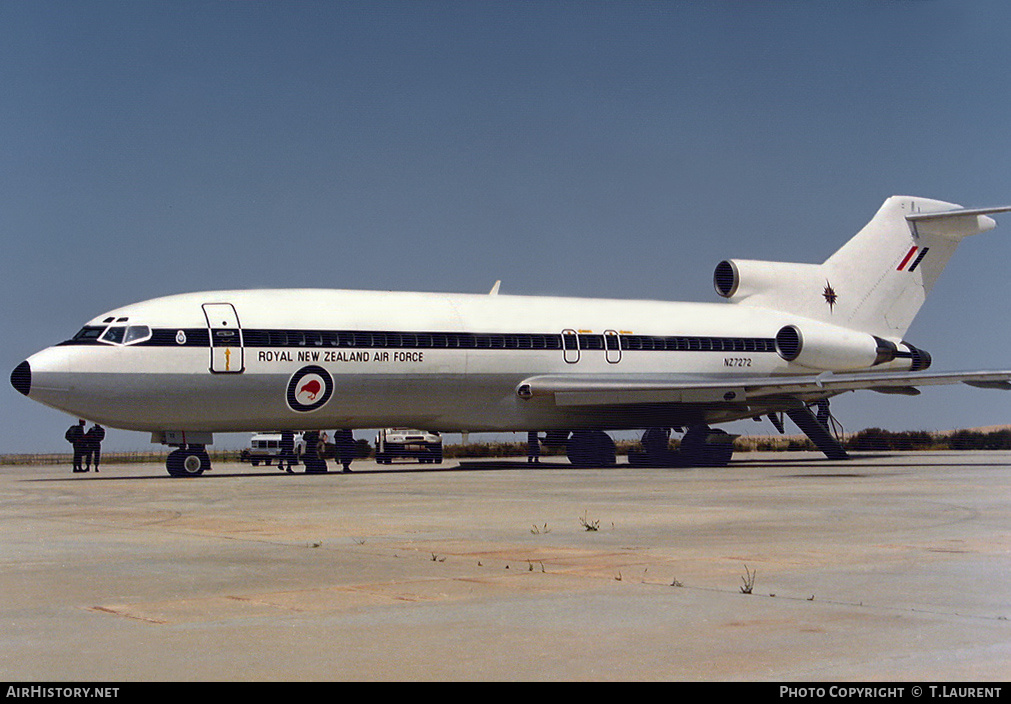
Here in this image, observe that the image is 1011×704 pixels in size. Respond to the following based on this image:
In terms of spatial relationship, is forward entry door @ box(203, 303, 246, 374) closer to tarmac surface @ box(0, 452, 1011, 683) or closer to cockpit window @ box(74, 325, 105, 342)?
cockpit window @ box(74, 325, 105, 342)

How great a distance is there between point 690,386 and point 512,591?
26513 mm

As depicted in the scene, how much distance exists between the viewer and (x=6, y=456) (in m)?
73.0

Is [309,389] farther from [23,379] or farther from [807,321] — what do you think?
[807,321]

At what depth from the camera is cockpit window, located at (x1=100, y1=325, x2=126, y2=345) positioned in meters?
28.0

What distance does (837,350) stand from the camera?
129 feet

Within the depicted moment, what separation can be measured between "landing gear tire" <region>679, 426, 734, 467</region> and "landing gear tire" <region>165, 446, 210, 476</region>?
16.1 metres

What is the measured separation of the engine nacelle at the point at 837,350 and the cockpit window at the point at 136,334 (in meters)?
21.1

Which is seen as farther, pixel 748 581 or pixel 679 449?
pixel 679 449

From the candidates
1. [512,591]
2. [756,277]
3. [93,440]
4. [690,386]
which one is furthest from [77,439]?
[512,591]

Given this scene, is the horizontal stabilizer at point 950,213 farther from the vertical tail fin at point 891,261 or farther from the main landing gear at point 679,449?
the main landing gear at point 679,449

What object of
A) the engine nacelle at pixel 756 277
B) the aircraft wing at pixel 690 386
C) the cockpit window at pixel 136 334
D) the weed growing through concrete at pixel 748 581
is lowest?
the weed growing through concrete at pixel 748 581

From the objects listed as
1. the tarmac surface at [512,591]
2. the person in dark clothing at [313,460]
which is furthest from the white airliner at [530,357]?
the tarmac surface at [512,591]

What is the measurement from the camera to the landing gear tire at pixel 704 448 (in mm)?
37844
